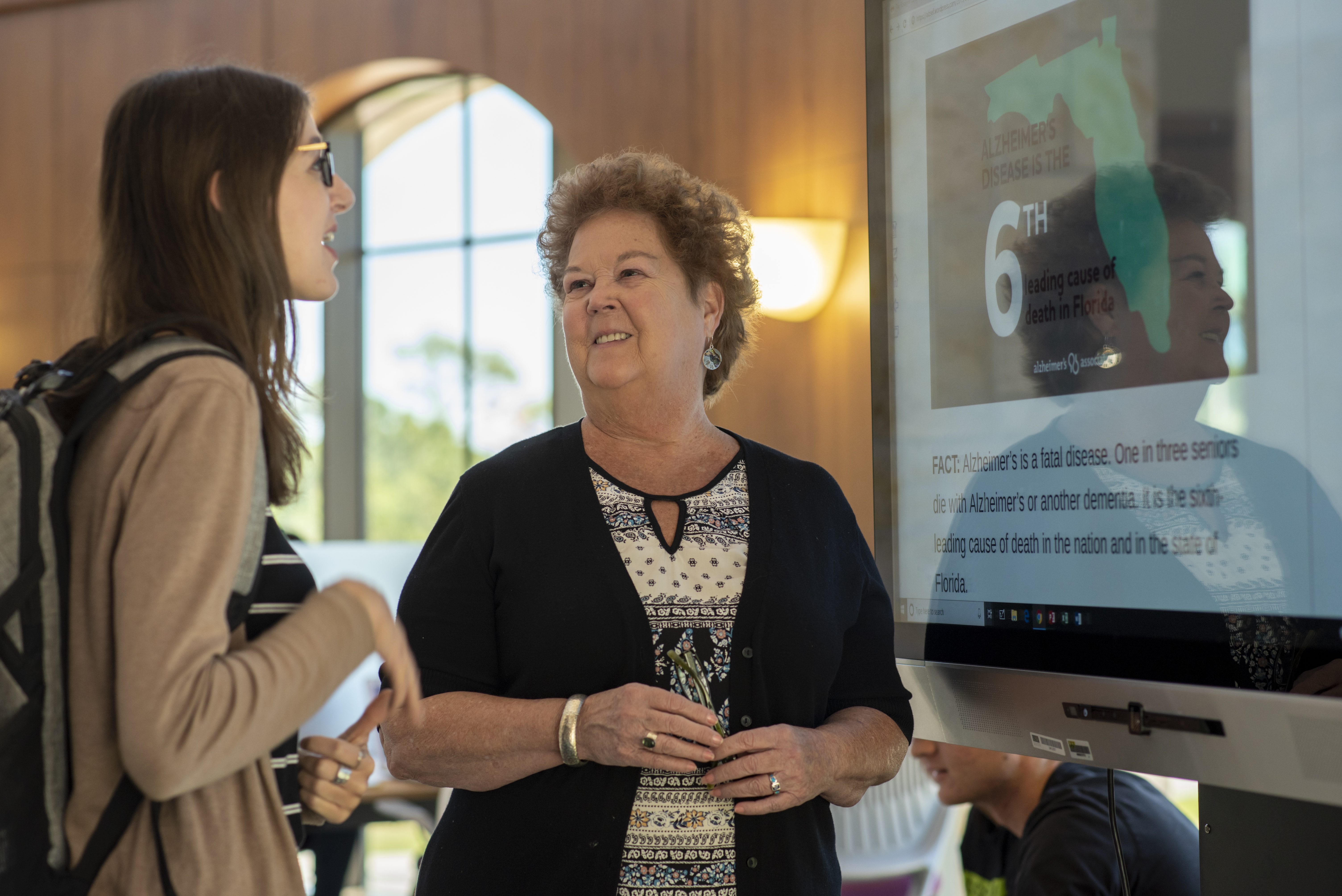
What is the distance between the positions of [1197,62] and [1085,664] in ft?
2.58

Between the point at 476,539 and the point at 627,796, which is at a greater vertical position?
the point at 476,539

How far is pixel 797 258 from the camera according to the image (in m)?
4.74

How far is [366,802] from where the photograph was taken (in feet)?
14.3

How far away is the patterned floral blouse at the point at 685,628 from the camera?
156 cm

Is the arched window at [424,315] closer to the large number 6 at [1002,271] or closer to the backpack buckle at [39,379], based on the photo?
the large number 6 at [1002,271]

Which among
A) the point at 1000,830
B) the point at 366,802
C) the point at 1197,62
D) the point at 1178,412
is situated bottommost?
the point at 366,802

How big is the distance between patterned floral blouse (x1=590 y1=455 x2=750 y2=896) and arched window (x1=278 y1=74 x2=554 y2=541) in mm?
5643

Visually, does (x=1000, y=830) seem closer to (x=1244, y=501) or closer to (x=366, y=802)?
(x=1244, y=501)

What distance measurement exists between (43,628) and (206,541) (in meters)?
0.15

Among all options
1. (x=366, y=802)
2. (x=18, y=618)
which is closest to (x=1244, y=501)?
(x=18, y=618)

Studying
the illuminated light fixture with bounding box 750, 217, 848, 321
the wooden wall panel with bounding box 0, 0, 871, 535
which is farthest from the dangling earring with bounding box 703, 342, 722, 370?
the illuminated light fixture with bounding box 750, 217, 848, 321

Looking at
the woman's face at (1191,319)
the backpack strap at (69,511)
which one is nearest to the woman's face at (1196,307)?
the woman's face at (1191,319)

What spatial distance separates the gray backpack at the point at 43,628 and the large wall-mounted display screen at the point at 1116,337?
1141 millimetres

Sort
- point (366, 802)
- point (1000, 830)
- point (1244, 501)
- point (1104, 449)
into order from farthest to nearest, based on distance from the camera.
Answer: point (366, 802) → point (1000, 830) → point (1104, 449) → point (1244, 501)
